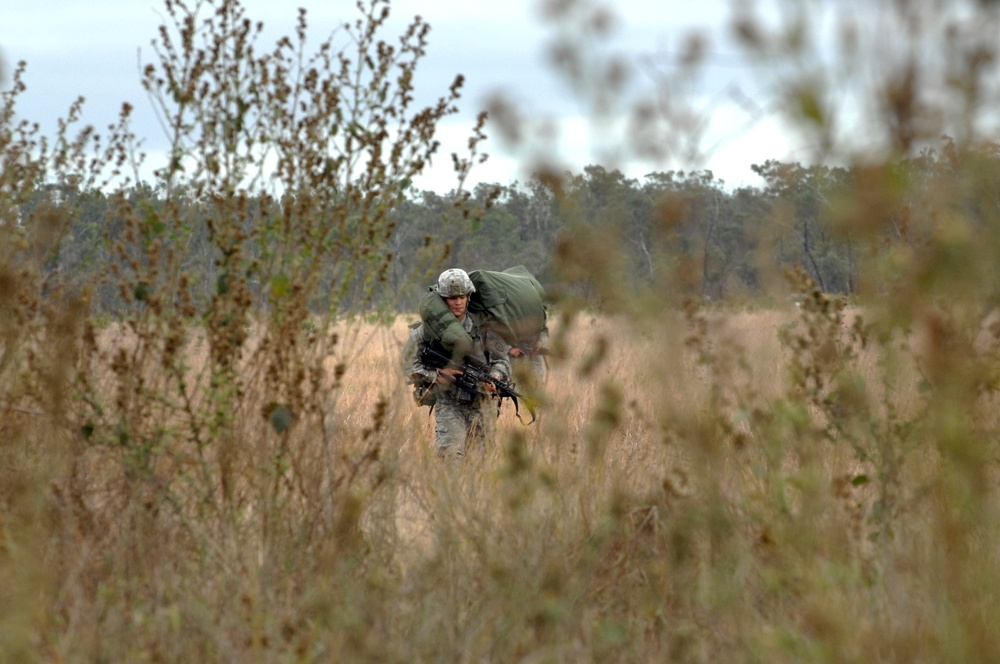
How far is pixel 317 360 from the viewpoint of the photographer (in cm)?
389

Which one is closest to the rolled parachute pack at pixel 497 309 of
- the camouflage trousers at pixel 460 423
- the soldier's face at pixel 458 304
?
the soldier's face at pixel 458 304

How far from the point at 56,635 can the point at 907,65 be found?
8.79 feet

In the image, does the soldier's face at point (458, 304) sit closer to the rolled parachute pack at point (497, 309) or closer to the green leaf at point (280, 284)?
the rolled parachute pack at point (497, 309)

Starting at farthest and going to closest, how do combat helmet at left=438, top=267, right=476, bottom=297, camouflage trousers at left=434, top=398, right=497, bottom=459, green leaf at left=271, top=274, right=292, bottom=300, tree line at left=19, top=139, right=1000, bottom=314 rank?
camouflage trousers at left=434, top=398, right=497, bottom=459 < combat helmet at left=438, top=267, right=476, bottom=297 < green leaf at left=271, top=274, right=292, bottom=300 < tree line at left=19, top=139, right=1000, bottom=314

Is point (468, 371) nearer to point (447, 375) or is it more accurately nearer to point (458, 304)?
point (447, 375)

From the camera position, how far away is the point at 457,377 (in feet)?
23.0

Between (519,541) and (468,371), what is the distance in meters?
3.27

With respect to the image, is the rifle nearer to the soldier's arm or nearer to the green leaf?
the soldier's arm

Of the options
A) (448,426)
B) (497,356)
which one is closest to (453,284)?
(497,356)

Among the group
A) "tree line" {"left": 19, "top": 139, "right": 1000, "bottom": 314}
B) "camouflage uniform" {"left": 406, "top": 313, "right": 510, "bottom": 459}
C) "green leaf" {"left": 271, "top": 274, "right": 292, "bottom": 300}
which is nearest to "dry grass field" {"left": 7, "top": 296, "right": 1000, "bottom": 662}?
"tree line" {"left": 19, "top": 139, "right": 1000, "bottom": 314}

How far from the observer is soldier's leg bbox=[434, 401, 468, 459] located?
708 cm

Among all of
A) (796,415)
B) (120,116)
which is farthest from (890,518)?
(120,116)

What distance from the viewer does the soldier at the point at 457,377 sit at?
6906 millimetres

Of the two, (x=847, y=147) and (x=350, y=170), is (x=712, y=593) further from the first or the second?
(x=350, y=170)
